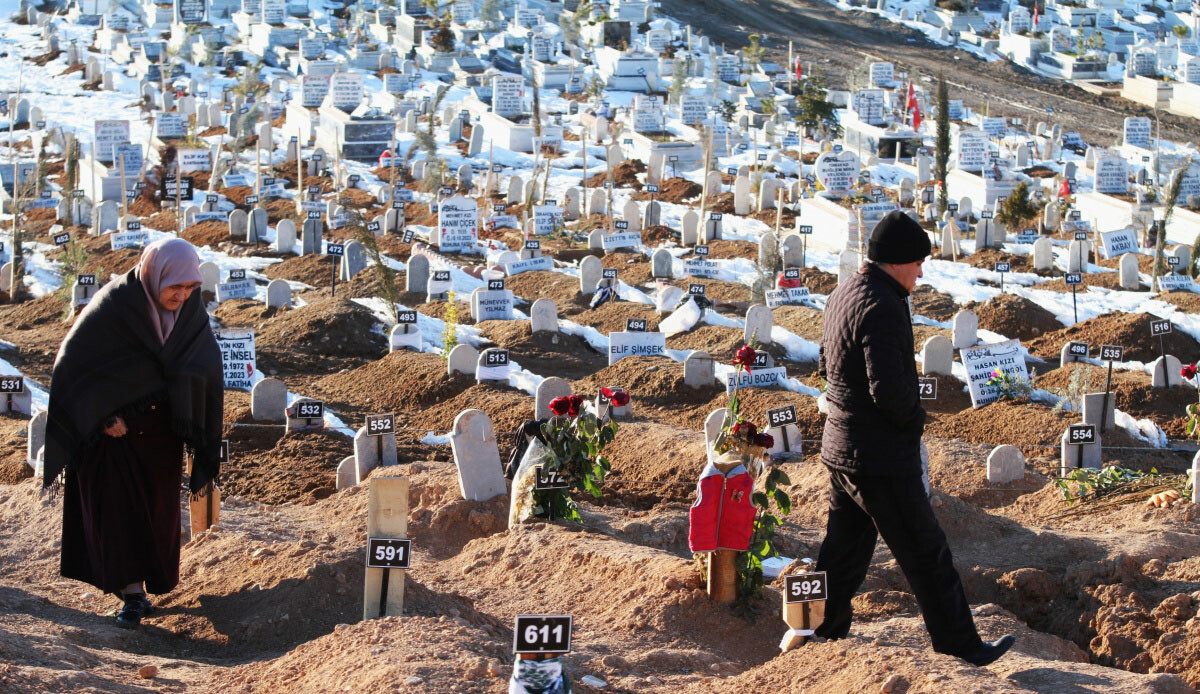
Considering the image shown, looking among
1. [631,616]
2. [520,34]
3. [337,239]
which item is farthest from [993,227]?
[520,34]

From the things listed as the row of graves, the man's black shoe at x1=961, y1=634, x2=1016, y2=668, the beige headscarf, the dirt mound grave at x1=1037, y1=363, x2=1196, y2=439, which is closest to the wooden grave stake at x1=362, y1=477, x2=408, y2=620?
the beige headscarf

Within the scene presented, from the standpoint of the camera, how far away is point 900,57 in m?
39.2

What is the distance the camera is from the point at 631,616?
201 inches

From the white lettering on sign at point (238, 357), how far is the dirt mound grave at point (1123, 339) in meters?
6.86

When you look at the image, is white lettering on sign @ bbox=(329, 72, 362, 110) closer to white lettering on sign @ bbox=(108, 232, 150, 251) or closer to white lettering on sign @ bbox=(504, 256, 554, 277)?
white lettering on sign @ bbox=(108, 232, 150, 251)

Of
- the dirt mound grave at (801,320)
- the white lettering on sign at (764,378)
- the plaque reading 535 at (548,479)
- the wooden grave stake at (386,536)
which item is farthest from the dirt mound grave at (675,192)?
the wooden grave stake at (386,536)

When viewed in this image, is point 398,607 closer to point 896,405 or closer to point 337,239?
point 896,405

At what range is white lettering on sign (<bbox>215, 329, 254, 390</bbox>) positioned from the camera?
1037 cm

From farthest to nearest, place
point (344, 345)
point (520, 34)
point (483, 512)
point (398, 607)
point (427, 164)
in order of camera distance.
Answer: point (520, 34), point (427, 164), point (344, 345), point (483, 512), point (398, 607)

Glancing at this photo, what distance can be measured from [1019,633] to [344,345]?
316 inches

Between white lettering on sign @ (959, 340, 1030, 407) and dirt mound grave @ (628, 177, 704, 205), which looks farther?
dirt mound grave @ (628, 177, 704, 205)

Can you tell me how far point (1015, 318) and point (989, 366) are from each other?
137 inches

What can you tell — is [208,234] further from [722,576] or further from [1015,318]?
[722,576]

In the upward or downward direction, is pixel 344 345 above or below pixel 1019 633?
below
